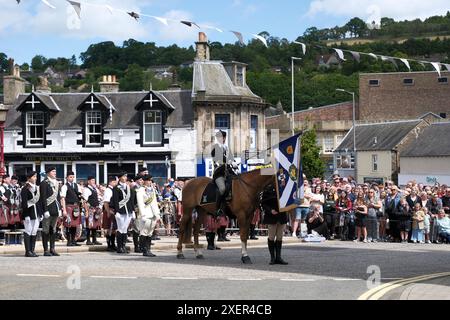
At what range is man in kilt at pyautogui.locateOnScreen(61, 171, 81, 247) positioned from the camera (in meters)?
22.6

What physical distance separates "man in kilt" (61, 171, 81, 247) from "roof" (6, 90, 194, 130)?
26.2 metres

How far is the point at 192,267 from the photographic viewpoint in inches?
676

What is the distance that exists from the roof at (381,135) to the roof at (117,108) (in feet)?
90.3

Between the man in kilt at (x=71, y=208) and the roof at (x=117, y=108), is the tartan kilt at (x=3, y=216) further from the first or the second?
the roof at (x=117, y=108)

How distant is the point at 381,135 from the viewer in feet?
245

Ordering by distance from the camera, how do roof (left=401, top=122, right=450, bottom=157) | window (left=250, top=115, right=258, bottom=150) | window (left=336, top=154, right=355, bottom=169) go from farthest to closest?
window (left=336, top=154, right=355, bottom=169) < roof (left=401, top=122, right=450, bottom=157) < window (left=250, top=115, right=258, bottom=150)

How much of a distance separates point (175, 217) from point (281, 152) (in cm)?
1162

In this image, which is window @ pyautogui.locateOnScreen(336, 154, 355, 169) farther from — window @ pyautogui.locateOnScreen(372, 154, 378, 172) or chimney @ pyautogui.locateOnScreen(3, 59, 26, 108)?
chimney @ pyautogui.locateOnScreen(3, 59, 26, 108)

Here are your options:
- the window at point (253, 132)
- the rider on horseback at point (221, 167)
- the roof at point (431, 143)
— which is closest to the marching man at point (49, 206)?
the rider on horseback at point (221, 167)

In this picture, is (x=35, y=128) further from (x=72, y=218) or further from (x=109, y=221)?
(x=109, y=221)

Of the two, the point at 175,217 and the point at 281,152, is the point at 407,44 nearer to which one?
the point at 175,217

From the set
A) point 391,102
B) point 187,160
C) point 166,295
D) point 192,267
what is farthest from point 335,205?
point 391,102

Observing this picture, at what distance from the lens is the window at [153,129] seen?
162 feet

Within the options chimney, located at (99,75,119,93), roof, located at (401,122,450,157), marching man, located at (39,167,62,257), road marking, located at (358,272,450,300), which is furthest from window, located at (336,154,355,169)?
road marking, located at (358,272,450,300)
